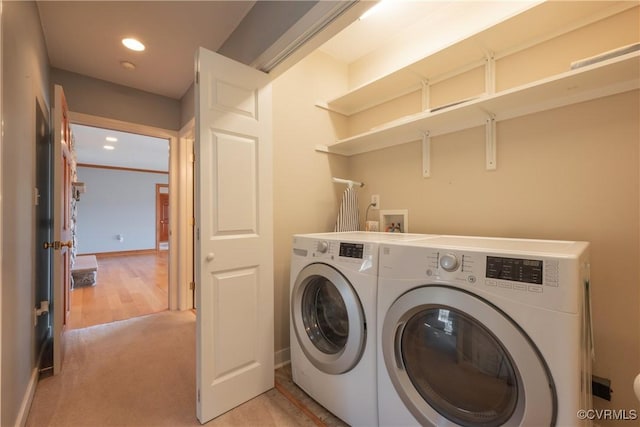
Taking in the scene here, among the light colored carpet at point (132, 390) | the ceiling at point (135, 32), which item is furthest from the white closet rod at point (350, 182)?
the light colored carpet at point (132, 390)

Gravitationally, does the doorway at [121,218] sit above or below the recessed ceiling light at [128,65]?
below

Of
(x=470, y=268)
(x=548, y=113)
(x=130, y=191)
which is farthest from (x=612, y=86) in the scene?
(x=130, y=191)

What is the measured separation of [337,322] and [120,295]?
3.51 m

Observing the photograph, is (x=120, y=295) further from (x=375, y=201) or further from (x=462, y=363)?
(x=462, y=363)

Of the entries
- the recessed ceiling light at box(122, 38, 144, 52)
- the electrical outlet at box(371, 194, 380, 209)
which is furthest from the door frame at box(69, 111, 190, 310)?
the electrical outlet at box(371, 194, 380, 209)

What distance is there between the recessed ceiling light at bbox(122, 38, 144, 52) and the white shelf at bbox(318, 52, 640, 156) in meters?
1.70

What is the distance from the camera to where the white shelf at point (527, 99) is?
1.15m

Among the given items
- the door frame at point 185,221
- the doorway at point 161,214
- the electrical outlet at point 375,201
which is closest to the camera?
the electrical outlet at point 375,201

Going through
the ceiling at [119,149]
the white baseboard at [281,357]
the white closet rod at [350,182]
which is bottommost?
the white baseboard at [281,357]

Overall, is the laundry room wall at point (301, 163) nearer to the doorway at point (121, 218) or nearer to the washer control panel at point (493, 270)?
the washer control panel at point (493, 270)

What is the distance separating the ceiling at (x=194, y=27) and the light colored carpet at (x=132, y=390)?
1.99m

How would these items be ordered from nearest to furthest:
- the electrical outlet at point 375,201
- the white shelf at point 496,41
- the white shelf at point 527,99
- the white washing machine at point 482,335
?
the white washing machine at point 482,335, the white shelf at point 527,99, the white shelf at point 496,41, the electrical outlet at point 375,201

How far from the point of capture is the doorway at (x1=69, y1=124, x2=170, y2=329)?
3776 millimetres

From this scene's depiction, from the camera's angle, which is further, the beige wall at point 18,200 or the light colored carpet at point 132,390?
the light colored carpet at point 132,390
